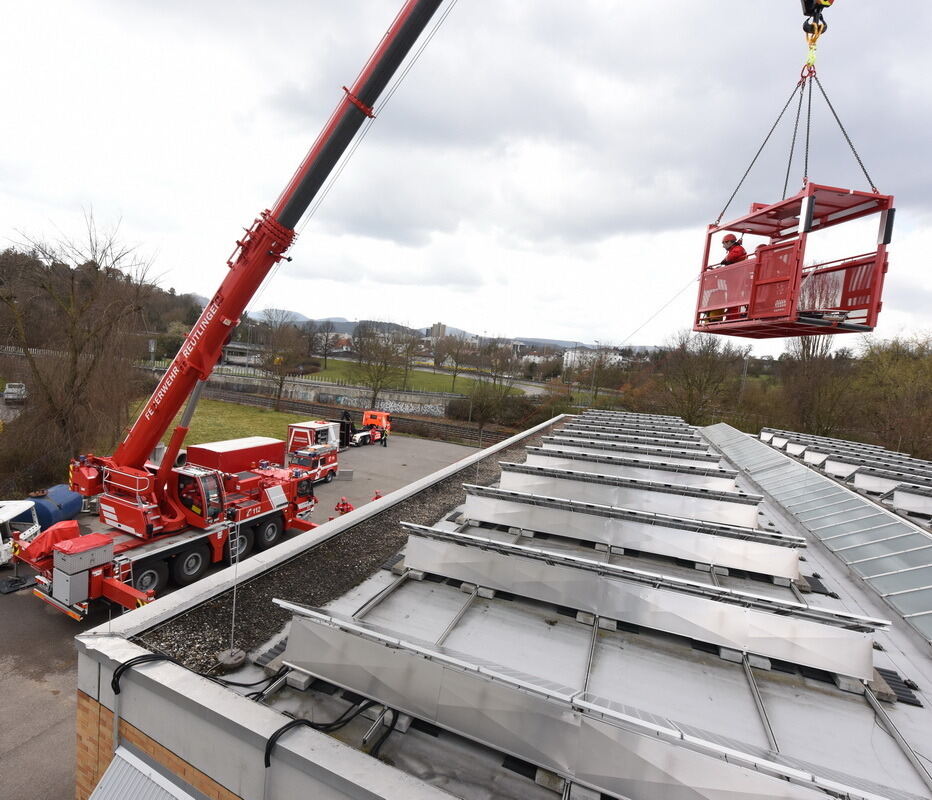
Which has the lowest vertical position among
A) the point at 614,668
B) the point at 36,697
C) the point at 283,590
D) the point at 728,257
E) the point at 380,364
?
the point at 36,697

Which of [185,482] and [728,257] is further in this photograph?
[185,482]

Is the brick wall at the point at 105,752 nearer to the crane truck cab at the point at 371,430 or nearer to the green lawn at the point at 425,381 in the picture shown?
the crane truck cab at the point at 371,430

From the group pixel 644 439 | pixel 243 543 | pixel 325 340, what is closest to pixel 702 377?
pixel 644 439

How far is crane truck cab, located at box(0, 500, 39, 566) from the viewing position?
1007 centimetres

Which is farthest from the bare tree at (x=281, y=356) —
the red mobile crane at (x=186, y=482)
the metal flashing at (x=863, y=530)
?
the metal flashing at (x=863, y=530)

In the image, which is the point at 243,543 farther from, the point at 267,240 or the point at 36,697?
the point at 267,240

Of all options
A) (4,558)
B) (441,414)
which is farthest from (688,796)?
(441,414)

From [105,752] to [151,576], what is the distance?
6.44 meters

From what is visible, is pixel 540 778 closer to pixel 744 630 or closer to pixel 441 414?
pixel 744 630

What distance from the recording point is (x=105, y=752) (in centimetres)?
404

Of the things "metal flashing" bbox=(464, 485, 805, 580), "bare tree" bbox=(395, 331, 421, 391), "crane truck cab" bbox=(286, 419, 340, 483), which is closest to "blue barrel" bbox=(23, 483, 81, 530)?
"crane truck cab" bbox=(286, 419, 340, 483)

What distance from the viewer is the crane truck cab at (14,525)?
10.1 meters

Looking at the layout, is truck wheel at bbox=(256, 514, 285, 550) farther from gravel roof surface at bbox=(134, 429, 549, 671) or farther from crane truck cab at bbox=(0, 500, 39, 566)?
gravel roof surface at bbox=(134, 429, 549, 671)

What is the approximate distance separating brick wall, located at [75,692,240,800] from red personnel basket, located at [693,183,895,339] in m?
7.02
